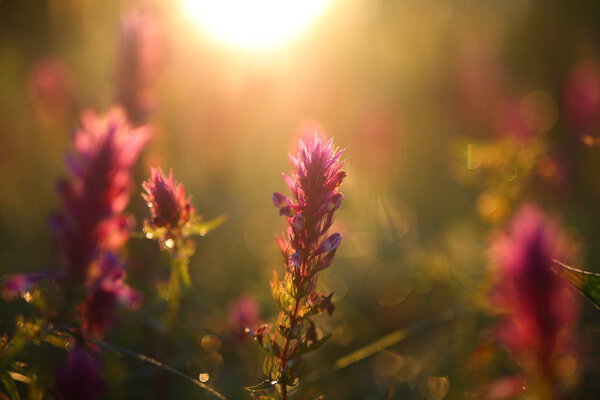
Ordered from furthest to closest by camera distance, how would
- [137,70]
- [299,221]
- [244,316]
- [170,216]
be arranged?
[137,70] → [244,316] → [170,216] → [299,221]

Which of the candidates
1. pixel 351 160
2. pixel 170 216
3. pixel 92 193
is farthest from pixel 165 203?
pixel 351 160

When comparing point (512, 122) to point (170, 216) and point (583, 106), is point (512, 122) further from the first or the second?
point (170, 216)

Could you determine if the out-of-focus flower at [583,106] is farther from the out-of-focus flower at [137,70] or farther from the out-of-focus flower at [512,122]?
the out-of-focus flower at [137,70]

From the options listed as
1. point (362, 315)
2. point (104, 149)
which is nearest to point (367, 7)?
point (362, 315)

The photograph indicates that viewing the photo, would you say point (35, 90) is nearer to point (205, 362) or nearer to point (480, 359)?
point (205, 362)

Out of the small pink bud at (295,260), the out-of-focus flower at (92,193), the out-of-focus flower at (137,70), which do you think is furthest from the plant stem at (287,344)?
the out-of-focus flower at (137,70)

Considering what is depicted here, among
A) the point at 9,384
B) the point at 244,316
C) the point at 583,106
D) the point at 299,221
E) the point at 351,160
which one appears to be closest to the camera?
the point at 299,221
